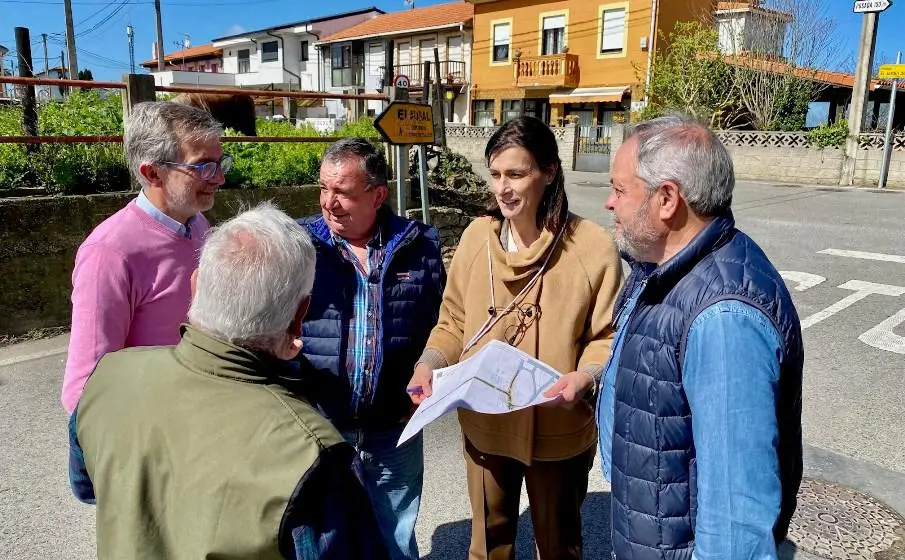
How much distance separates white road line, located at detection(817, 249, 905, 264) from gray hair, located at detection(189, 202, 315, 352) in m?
9.46

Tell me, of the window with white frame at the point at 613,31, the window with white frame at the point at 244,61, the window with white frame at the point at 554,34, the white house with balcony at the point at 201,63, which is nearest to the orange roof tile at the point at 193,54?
the white house with balcony at the point at 201,63

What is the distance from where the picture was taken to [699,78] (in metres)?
22.8

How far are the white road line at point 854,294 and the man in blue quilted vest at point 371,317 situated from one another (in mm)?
4901

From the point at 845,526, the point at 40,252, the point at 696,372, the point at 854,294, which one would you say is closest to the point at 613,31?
the point at 854,294

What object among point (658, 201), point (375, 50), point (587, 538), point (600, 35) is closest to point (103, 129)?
point (587, 538)

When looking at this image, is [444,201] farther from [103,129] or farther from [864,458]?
[864,458]

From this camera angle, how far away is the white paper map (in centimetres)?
184

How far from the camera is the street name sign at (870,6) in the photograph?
17.4 metres

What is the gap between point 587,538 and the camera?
2.94m

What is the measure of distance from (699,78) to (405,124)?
20740 millimetres

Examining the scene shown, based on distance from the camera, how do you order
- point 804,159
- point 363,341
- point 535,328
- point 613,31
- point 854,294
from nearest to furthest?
1. point 535,328
2. point 363,341
3. point 854,294
4. point 804,159
5. point 613,31

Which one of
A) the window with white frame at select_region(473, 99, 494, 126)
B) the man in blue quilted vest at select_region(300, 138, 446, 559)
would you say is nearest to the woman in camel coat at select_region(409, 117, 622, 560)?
the man in blue quilted vest at select_region(300, 138, 446, 559)

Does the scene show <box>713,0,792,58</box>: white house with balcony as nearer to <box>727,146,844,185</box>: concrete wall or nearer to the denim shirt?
<box>727,146,844,185</box>: concrete wall

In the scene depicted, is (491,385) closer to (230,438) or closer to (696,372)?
(696,372)
